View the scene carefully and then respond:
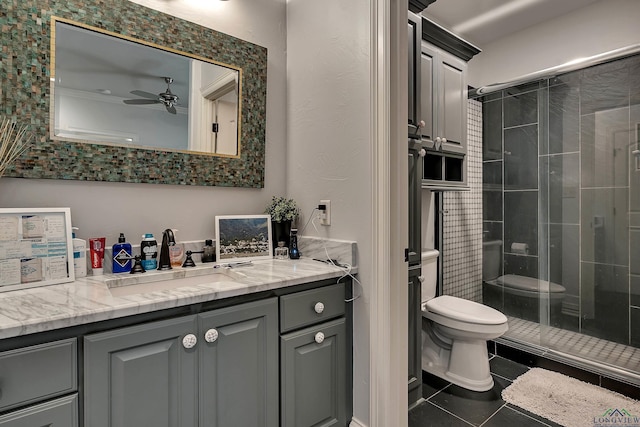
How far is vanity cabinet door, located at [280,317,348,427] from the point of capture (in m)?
1.33

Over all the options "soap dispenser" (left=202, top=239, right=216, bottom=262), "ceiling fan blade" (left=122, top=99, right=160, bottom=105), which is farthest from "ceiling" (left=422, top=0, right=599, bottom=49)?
"soap dispenser" (left=202, top=239, right=216, bottom=262)

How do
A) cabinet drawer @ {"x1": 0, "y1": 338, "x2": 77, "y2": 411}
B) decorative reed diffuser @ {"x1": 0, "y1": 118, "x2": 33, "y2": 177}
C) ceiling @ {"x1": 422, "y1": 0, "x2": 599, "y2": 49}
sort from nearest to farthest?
cabinet drawer @ {"x1": 0, "y1": 338, "x2": 77, "y2": 411} < decorative reed diffuser @ {"x1": 0, "y1": 118, "x2": 33, "y2": 177} < ceiling @ {"x1": 422, "y1": 0, "x2": 599, "y2": 49}

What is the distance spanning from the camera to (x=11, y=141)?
4.00 feet

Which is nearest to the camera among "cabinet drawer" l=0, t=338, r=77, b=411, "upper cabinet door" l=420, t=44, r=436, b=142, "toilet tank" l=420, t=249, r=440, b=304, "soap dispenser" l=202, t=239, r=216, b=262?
"cabinet drawer" l=0, t=338, r=77, b=411

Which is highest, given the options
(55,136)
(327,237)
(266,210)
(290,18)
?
(290,18)

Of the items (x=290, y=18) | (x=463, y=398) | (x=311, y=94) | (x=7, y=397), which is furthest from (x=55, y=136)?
(x=463, y=398)

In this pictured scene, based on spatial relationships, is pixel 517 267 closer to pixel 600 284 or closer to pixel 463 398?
pixel 600 284

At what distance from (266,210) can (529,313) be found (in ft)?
7.81

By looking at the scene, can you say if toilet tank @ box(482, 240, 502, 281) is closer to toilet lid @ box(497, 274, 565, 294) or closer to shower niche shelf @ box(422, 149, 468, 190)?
toilet lid @ box(497, 274, 565, 294)

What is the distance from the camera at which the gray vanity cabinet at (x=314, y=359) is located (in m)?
1.33

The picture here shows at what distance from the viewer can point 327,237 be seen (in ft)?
5.58

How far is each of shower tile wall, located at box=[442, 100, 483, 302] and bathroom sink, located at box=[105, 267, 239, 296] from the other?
6.59 feet

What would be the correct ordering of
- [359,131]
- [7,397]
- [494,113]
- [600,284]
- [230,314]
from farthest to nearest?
[494,113] → [600,284] → [359,131] → [230,314] → [7,397]

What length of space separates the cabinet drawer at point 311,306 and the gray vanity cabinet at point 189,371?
54 mm
